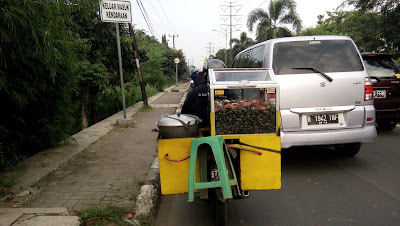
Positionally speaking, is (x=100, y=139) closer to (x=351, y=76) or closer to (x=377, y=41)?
(x=351, y=76)

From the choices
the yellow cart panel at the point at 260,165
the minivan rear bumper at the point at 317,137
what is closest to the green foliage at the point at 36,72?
the yellow cart panel at the point at 260,165

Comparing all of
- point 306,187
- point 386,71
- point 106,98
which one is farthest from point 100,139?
point 106,98

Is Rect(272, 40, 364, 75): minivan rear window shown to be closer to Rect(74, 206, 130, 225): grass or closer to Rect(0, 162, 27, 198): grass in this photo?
Rect(74, 206, 130, 225): grass

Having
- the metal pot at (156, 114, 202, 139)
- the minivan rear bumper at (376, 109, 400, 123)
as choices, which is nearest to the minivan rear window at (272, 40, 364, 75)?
the metal pot at (156, 114, 202, 139)

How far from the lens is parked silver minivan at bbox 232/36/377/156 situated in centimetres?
464

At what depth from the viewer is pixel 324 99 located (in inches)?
182

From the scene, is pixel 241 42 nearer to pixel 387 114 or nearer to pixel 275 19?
pixel 275 19

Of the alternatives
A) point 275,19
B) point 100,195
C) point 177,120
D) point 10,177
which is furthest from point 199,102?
point 275,19

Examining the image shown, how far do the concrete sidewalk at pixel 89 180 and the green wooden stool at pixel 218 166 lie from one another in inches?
34.1

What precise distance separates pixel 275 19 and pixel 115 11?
80.9 ft

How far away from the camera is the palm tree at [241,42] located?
42.0 m

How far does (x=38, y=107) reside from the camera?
526 centimetres

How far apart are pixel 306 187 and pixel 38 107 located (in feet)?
14.2

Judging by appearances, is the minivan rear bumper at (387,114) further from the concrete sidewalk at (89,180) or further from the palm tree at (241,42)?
the palm tree at (241,42)
